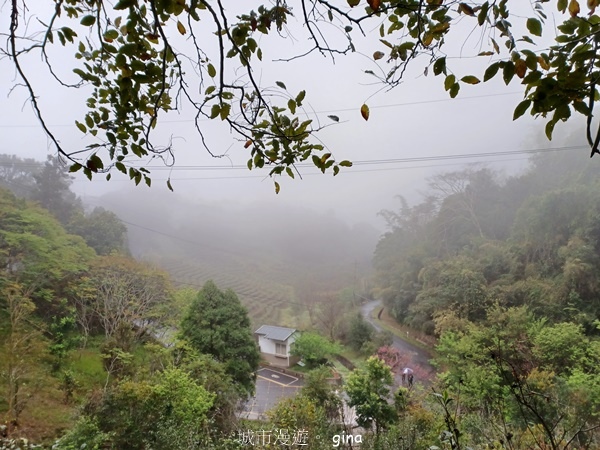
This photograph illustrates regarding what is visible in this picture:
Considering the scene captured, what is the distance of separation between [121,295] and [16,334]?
10.2 ft

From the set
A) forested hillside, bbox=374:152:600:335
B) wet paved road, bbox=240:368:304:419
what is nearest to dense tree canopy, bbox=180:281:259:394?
wet paved road, bbox=240:368:304:419

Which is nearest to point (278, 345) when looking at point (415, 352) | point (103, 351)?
point (415, 352)

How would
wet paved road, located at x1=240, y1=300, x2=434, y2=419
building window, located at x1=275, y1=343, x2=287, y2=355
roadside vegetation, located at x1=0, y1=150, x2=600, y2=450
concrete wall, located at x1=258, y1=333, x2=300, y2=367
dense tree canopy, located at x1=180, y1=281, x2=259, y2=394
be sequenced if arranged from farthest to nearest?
building window, located at x1=275, y1=343, x2=287, y2=355
concrete wall, located at x1=258, y1=333, x2=300, y2=367
wet paved road, located at x1=240, y1=300, x2=434, y2=419
dense tree canopy, located at x1=180, y1=281, x2=259, y2=394
roadside vegetation, located at x1=0, y1=150, x2=600, y2=450

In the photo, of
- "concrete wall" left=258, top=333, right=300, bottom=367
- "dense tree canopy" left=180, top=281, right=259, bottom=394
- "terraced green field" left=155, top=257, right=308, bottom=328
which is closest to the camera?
"dense tree canopy" left=180, top=281, right=259, bottom=394

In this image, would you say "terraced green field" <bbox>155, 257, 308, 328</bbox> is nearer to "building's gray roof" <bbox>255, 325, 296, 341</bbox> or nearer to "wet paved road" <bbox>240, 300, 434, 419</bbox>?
"building's gray roof" <bbox>255, 325, 296, 341</bbox>

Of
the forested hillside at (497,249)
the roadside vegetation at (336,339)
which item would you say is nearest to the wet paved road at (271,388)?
the roadside vegetation at (336,339)

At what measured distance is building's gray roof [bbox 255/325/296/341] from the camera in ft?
38.9

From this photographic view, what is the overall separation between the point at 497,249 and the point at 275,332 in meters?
8.21

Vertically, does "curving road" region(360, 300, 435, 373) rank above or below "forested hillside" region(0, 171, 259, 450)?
below

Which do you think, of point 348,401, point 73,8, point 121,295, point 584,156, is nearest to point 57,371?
point 121,295

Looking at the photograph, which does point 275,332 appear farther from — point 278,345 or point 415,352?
point 415,352

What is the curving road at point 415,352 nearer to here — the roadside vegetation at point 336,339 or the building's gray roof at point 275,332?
the roadside vegetation at point 336,339

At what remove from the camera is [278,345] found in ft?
39.3

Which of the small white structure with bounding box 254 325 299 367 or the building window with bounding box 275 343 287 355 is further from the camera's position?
the building window with bounding box 275 343 287 355
